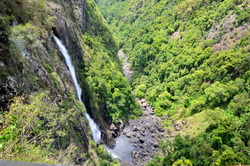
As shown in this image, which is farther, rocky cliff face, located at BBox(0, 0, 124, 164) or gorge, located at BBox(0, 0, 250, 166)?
rocky cliff face, located at BBox(0, 0, 124, 164)

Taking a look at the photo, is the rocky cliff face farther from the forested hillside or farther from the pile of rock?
the pile of rock

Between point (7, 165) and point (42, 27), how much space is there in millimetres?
23080

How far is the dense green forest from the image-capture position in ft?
127

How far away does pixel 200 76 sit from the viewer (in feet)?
195

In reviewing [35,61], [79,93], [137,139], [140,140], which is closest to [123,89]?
[137,139]

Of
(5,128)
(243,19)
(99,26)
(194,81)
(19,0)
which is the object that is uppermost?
(19,0)

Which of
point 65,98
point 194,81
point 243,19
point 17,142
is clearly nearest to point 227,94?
point 194,81

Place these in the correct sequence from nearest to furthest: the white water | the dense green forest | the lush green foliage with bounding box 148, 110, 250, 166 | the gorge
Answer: the gorge < the white water < the lush green foliage with bounding box 148, 110, 250, 166 < the dense green forest

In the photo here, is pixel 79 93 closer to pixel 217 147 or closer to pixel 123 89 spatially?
pixel 123 89

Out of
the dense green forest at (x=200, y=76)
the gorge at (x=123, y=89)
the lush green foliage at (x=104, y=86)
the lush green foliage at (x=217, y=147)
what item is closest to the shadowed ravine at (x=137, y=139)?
the gorge at (x=123, y=89)

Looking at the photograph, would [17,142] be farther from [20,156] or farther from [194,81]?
[194,81]

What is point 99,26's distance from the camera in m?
71.9

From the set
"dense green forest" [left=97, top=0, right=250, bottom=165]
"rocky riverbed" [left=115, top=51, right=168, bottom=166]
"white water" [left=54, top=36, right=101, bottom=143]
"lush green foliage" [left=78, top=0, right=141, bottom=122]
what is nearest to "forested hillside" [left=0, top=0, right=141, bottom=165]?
"lush green foliage" [left=78, top=0, right=141, bottom=122]

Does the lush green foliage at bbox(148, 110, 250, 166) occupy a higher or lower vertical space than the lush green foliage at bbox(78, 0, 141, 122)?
lower
